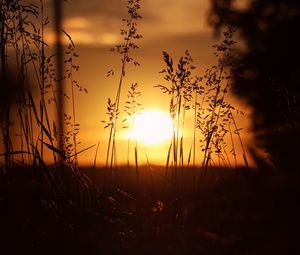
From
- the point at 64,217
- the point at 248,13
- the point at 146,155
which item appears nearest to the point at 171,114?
the point at 146,155

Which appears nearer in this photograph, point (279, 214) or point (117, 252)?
point (279, 214)

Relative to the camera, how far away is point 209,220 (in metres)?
2.25

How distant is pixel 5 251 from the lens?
9.09 ft

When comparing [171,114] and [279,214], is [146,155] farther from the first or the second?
[279,214]

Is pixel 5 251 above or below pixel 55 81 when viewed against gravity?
below

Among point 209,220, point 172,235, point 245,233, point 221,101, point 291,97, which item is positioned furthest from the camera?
point 221,101

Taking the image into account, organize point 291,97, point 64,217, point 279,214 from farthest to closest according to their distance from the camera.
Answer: point 291,97
point 64,217
point 279,214

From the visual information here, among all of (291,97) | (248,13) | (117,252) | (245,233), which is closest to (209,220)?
(245,233)

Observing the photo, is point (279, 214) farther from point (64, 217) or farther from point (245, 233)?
point (64, 217)

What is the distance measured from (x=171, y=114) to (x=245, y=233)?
2.01 m

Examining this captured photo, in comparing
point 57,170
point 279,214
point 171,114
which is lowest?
point 279,214

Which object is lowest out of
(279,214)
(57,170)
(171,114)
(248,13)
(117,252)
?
(117,252)

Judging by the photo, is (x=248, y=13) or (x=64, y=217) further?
(x=248, y=13)

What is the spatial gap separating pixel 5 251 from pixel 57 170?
82 centimetres
